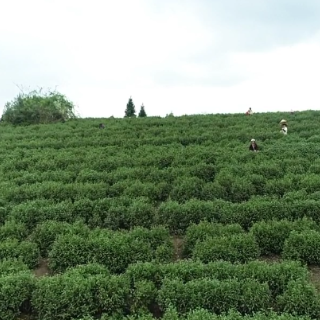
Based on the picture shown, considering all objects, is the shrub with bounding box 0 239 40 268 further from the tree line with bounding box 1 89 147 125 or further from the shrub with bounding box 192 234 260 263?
the tree line with bounding box 1 89 147 125

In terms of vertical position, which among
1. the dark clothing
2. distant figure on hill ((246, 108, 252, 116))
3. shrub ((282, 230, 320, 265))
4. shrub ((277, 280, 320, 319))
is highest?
distant figure on hill ((246, 108, 252, 116))

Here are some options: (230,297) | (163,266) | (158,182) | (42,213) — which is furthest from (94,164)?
(230,297)

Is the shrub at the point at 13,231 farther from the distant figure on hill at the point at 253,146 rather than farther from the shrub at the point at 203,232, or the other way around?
the distant figure on hill at the point at 253,146

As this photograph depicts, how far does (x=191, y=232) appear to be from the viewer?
8898 millimetres

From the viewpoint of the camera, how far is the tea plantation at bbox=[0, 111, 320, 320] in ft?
22.1

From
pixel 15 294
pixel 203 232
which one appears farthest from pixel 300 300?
pixel 15 294

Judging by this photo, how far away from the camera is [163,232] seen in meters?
8.92

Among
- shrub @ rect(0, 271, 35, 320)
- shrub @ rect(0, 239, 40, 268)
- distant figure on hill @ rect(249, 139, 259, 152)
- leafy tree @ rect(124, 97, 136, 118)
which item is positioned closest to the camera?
shrub @ rect(0, 271, 35, 320)

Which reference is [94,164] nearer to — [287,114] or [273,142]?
[273,142]

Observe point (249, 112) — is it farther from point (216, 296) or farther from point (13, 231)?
point (216, 296)

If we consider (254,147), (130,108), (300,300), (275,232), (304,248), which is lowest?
(300,300)

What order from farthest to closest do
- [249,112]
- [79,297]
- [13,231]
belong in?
[249,112] → [13,231] → [79,297]

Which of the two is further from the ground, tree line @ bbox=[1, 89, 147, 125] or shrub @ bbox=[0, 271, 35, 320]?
tree line @ bbox=[1, 89, 147, 125]

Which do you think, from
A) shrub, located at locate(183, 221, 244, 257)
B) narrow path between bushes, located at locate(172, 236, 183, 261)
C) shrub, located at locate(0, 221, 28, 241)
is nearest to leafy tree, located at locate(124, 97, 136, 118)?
shrub, located at locate(0, 221, 28, 241)
